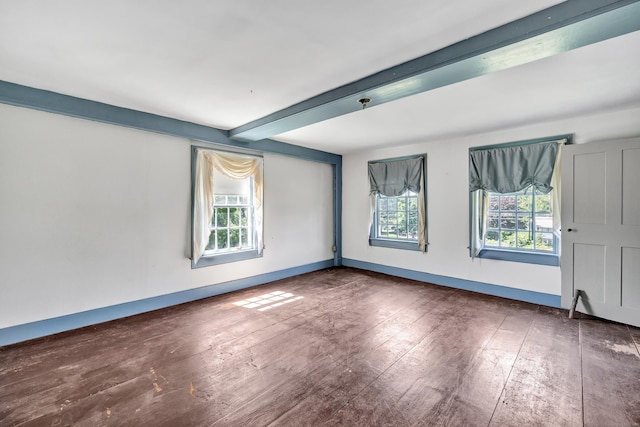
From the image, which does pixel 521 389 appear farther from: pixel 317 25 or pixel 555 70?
pixel 317 25

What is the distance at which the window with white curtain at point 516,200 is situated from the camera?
13.0ft

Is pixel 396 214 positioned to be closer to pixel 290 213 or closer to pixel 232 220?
pixel 290 213

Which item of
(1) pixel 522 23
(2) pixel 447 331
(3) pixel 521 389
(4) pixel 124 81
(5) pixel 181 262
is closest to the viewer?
(1) pixel 522 23

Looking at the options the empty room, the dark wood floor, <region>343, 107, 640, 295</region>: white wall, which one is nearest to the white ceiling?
the empty room

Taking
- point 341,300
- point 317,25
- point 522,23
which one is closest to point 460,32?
point 522,23

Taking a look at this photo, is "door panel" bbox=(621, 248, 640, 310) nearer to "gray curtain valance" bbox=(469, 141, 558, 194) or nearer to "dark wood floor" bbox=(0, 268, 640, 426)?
"dark wood floor" bbox=(0, 268, 640, 426)

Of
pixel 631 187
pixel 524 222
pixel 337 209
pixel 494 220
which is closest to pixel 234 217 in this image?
pixel 337 209

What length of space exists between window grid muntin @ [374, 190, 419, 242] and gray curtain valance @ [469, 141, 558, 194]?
1.16 m

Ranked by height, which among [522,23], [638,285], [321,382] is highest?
[522,23]

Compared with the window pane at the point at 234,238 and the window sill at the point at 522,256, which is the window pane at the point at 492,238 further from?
the window pane at the point at 234,238

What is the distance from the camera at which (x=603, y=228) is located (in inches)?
135

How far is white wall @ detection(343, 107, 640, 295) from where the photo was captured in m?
3.75

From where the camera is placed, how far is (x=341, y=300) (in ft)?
13.9

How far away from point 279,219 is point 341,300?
6.60 ft
